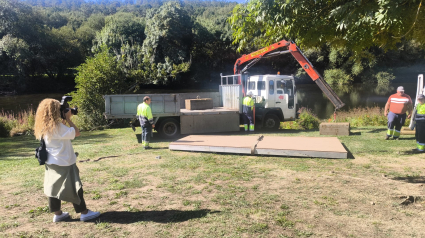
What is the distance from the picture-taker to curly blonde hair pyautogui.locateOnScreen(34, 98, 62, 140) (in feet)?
13.2

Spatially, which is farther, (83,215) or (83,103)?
(83,103)

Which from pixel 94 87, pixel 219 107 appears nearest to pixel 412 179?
pixel 219 107

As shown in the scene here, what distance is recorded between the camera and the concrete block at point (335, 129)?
11.8 metres

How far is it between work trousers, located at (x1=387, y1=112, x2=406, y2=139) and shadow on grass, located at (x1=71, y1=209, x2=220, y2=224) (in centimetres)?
840

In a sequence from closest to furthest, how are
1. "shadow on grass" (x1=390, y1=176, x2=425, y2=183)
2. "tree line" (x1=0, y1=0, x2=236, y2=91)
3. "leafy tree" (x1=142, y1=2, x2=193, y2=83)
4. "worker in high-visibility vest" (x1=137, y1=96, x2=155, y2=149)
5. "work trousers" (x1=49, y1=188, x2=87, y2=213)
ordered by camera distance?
1. "work trousers" (x1=49, y1=188, x2=87, y2=213)
2. "shadow on grass" (x1=390, y1=176, x2=425, y2=183)
3. "worker in high-visibility vest" (x1=137, y1=96, x2=155, y2=149)
4. "leafy tree" (x1=142, y1=2, x2=193, y2=83)
5. "tree line" (x1=0, y1=0, x2=236, y2=91)

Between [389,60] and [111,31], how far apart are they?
35257 mm

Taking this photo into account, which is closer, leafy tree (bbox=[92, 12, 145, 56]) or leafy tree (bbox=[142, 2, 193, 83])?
leafy tree (bbox=[142, 2, 193, 83])

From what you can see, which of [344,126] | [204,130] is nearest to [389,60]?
[344,126]

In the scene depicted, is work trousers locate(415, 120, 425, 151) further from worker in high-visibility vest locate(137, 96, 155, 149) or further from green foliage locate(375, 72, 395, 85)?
green foliage locate(375, 72, 395, 85)

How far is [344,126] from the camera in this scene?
38.8ft

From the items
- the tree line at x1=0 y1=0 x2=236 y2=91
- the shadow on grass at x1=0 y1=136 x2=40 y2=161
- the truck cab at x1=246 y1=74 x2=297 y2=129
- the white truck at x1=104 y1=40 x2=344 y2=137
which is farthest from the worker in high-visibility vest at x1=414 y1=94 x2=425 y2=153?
the tree line at x1=0 y1=0 x2=236 y2=91

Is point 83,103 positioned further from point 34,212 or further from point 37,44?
point 37,44

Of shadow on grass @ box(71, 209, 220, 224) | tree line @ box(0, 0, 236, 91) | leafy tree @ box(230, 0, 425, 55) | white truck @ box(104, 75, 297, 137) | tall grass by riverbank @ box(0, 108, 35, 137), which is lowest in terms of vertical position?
shadow on grass @ box(71, 209, 220, 224)

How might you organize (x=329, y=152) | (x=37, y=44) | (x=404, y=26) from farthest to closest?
(x=37, y=44) < (x=329, y=152) < (x=404, y=26)
